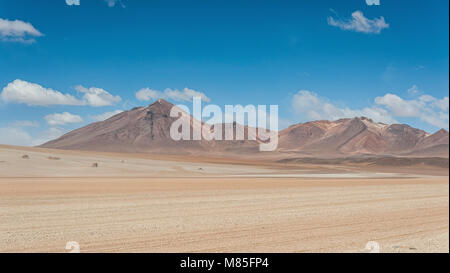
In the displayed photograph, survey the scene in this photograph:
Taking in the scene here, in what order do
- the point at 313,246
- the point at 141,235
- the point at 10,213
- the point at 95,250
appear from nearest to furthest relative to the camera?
the point at 95,250
the point at 313,246
the point at 141,235
the point at 10,213

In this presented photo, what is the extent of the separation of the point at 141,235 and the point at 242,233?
2429mm

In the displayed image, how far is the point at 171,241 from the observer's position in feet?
30.3

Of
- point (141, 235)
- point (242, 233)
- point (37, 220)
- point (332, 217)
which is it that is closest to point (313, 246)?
point (242, 233)

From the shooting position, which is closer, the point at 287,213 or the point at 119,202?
the point at 287,213

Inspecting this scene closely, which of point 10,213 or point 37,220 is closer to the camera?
point 37,220

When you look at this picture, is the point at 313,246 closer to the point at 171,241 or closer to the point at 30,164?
the point at 171,241

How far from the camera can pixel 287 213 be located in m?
14.4

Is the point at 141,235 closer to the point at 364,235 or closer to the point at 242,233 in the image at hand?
the point at 242,233
